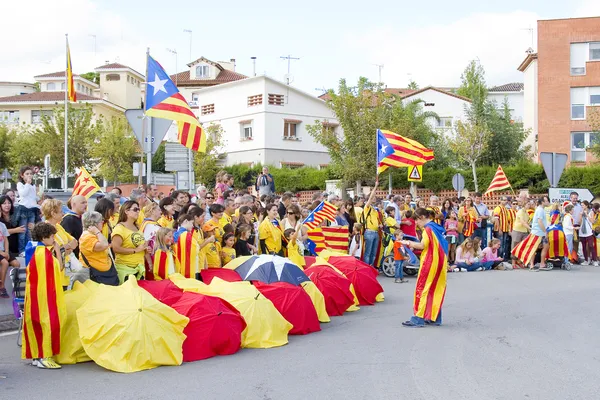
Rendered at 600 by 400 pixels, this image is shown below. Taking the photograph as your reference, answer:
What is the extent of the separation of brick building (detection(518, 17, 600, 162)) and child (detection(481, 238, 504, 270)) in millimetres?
28304

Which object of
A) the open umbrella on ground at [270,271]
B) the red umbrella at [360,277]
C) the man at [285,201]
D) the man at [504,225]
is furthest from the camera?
the man at [504,225]

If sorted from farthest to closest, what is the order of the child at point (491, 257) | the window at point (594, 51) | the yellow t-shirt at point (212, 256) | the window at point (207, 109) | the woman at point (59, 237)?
1. the window at point (207, 109)
2. the window at point (594, 51)
3. the child at point (491, 257)
4. the yellow t-shirt at point (212, 256)
5. the woman at point (59, 237)

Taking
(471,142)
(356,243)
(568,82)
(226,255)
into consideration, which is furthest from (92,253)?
(568,82)

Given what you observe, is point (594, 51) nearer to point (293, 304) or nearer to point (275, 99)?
point (275, 99)

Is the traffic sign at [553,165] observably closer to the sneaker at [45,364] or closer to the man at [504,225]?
the man at [504,225]

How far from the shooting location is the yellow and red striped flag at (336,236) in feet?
55.3

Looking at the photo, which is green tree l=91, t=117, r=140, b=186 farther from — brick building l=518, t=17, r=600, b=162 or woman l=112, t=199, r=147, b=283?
woman l=112, t=199, r=147, b=283

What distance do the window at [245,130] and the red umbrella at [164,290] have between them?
47.1 metres

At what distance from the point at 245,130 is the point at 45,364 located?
164 feet

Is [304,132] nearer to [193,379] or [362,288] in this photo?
[362,288]

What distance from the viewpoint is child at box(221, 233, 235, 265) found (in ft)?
40.5

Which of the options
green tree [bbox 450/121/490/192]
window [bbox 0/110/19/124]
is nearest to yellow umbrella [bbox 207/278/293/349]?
green tree [bbox 450/121/490/192]

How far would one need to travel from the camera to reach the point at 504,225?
2209 centimetres

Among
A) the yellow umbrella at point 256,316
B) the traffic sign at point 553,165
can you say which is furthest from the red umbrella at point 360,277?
the traffic sign at point 553,165
